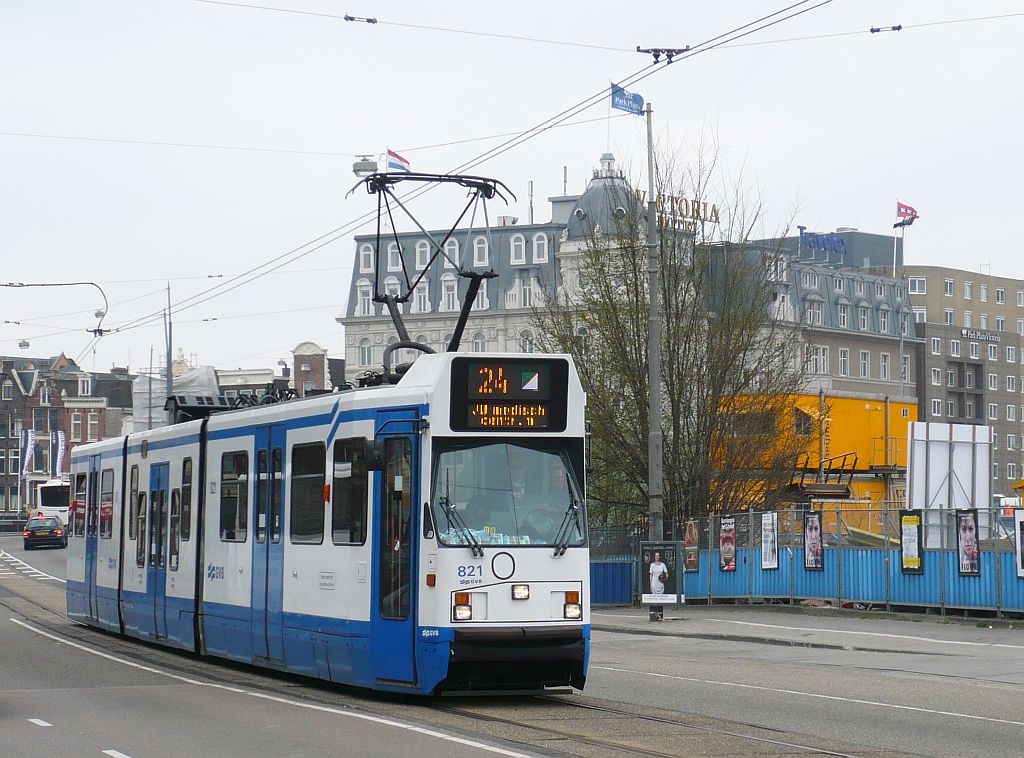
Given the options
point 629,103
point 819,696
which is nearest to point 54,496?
point 629,103

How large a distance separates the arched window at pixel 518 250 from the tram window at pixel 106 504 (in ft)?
261

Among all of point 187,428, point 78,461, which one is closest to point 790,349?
point 78,461

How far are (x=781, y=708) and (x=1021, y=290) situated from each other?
396 feet

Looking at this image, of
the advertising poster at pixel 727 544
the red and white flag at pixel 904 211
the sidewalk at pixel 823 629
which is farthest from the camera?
the red and white flag at pixel 904 211

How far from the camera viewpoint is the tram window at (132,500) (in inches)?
880

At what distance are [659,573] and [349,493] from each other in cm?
1544

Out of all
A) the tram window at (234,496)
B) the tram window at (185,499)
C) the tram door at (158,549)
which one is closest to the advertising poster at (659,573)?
the tram door at (158,549)

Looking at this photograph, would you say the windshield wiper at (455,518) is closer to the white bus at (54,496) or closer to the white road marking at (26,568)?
the white road marking at (26,568)

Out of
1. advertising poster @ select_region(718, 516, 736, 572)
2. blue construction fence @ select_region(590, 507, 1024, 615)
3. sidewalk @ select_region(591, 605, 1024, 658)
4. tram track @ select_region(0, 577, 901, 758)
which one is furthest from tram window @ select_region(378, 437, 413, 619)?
advertising poster @ select_region(718, 516, 736, 572)

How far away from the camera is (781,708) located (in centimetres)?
1456

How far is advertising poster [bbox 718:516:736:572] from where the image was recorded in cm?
3328

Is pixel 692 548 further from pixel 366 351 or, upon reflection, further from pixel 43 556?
pixel 366 351

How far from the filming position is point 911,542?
90.1 feet

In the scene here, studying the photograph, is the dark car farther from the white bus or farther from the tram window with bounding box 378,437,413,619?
the tram window with bounding box 378,437,413,619
